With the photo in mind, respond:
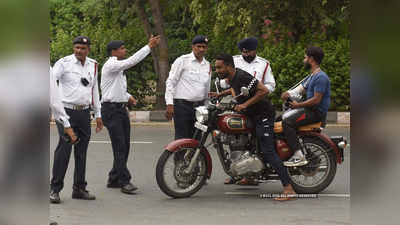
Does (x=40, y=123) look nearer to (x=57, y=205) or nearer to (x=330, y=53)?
(x=57, y=205)

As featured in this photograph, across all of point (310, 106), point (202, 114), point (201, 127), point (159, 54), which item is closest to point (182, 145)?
point (201, 127)

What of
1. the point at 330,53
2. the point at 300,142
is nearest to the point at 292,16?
the point at 330,53

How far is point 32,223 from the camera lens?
1795mm

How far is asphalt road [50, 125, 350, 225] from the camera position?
19.2 feet

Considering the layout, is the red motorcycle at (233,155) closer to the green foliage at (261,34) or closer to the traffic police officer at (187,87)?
the traffic police officer at (187,87)

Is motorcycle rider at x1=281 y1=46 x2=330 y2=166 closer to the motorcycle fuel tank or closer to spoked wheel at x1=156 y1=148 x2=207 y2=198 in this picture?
the motorcycle fuel tank

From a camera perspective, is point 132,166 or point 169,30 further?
point 169,30

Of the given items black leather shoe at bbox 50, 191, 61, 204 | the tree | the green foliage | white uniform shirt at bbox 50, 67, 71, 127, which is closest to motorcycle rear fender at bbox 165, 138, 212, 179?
black leather shoe at bbox 50, 191, 61, 204

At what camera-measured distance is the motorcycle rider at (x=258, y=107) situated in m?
6.63

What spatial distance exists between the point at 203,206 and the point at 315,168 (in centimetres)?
134

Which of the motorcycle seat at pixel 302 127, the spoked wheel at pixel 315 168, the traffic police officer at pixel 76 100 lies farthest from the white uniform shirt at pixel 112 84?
the spoked wheel at pixel 315 168

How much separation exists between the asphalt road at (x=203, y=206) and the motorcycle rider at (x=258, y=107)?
0.36 metres

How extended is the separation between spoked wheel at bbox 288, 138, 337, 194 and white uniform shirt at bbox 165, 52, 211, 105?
140 centimetres

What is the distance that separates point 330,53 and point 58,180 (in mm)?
10958
